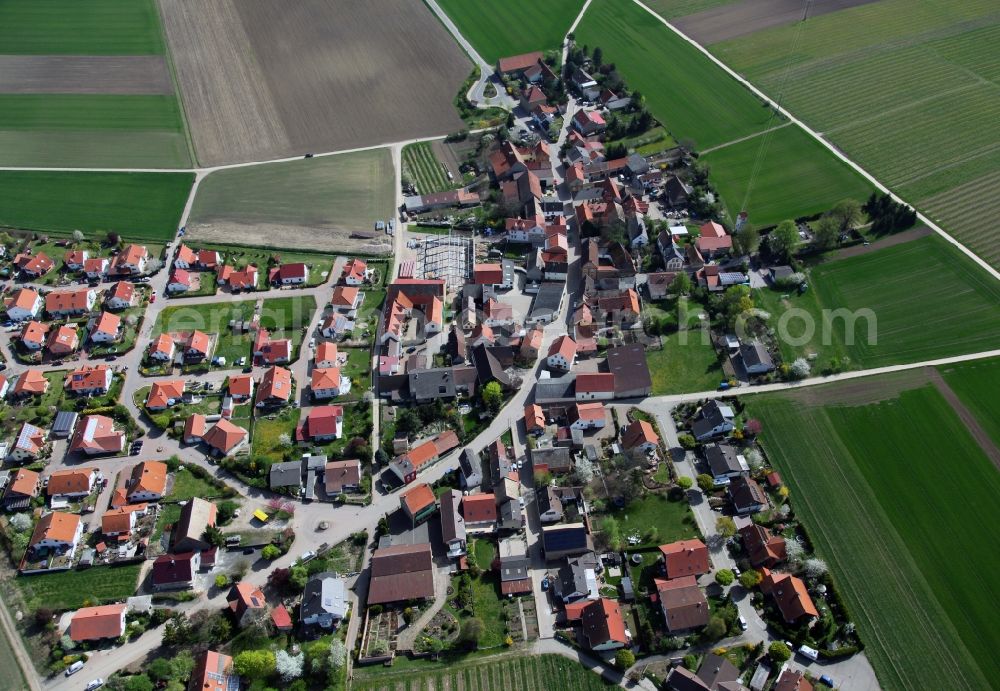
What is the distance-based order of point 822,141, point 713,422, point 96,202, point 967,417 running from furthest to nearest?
point 822,141
point 96,202
point 967,417
point 713,422

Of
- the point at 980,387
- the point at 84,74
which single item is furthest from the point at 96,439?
the point at 980,387

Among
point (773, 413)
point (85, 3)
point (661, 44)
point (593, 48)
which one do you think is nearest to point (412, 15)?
point (593, 48)

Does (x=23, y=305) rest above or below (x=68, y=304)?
below

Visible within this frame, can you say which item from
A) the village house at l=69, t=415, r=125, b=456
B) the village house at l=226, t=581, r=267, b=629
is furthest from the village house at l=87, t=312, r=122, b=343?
the village house at l=226, t=581, r=267, b=629

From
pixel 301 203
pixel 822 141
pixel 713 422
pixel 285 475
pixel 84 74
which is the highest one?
pixel 84 74

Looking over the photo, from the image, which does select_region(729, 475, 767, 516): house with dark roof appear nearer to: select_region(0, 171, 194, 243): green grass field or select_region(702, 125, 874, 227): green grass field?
select_region(702, 125, 874, 227): green grass field

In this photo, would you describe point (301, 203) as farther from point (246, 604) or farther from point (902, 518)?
point (902, 518)
